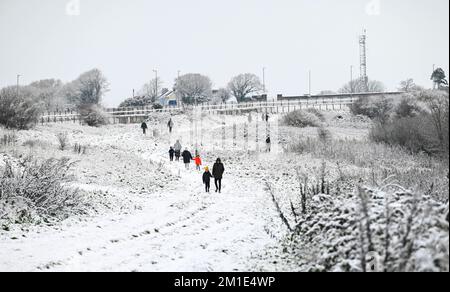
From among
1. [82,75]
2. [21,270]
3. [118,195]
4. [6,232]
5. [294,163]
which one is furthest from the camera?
[82,75]

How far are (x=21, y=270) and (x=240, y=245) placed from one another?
4318mm

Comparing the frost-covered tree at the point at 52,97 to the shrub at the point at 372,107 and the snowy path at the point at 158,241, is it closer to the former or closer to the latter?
the shrub at the point at 372,107

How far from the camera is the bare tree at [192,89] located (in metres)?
96.4

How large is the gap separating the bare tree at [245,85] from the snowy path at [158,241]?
90896mm

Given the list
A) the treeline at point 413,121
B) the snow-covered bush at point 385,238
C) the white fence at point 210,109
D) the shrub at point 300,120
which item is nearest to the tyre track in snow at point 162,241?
the snow-covered bush at point 385,238

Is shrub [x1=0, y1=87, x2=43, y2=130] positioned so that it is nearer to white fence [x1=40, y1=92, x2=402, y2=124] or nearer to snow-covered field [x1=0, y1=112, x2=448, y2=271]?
white fence [x1=40, y1=92, x2=402, y2=124]

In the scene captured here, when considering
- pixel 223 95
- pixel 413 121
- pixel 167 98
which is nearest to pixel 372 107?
pixel 413 121

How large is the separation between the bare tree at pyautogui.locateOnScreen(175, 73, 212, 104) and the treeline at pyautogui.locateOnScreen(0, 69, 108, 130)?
54.8ft

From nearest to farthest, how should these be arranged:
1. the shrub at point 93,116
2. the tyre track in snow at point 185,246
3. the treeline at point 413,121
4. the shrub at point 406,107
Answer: the tyre track in snow at point 185,246 < the treeline at point 413,121 < the shrub at point 93,116 < the shrub at point 406,107

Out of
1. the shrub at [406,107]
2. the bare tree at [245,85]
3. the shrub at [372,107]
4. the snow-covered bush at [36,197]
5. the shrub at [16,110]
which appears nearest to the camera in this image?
the snow-covered bush at [36,197]

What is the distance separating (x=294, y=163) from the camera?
24.4 m

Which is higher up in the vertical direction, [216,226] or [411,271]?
[411,271]
